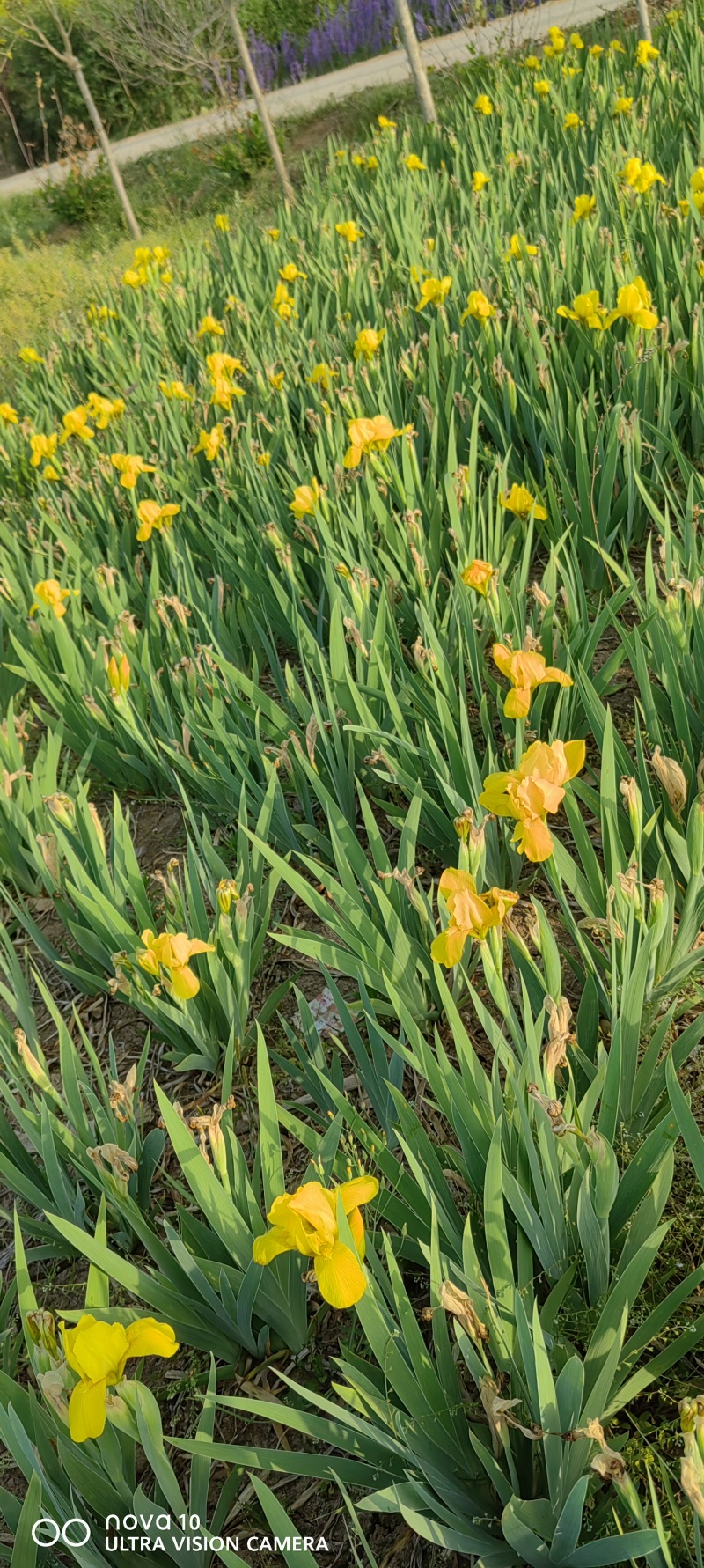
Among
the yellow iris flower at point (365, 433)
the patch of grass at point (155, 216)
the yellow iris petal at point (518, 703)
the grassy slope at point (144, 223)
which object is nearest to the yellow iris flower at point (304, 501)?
the yellow iris flower at point (365, 433)

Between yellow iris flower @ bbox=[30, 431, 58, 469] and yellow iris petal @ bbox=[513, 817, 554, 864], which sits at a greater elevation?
yellow iris flower @ bbox=[30, 431, 58, 469]

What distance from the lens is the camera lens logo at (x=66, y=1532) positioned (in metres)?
0.90

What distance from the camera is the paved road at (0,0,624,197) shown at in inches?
353

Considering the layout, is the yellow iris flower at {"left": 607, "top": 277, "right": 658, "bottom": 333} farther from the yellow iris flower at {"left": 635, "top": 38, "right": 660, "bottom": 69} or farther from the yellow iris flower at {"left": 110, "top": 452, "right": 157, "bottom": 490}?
the yellow iris flower at {"left": 635, "top": 38, "right": 660, "bottom": 69}

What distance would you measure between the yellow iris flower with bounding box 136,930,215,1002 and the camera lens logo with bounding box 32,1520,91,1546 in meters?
0.58

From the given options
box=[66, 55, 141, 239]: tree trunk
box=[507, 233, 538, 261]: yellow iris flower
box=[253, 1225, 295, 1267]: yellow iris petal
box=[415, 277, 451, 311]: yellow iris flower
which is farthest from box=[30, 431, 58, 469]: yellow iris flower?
box=[66, 55, 141, 239]: tree trunk

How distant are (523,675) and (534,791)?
289mm

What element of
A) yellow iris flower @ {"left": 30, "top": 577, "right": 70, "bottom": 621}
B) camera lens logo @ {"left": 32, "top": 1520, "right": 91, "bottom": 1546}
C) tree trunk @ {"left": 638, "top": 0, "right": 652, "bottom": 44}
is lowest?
camera lens logo @ {"left": 32, "top": 1520, "right": 91, "bottom": 1546}

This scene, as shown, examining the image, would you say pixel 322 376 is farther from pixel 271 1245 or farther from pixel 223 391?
pixel 271 1245

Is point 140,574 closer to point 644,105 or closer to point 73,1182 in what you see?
point 73,1182

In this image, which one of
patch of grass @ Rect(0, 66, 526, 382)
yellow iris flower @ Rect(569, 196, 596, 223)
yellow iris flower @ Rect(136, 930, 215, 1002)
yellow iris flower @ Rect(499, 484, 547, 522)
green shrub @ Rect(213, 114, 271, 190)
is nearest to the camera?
yellow iris flower @ Rect(136, 930, 215, 1002)

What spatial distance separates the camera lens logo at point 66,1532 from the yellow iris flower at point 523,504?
5.78 feet

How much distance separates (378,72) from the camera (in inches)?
477

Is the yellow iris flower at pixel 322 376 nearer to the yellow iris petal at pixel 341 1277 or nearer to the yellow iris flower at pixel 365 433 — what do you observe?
the yellow iris flower at pixel 365 433
